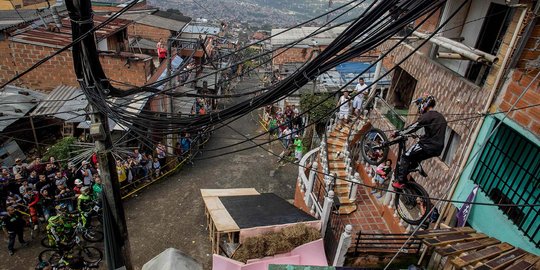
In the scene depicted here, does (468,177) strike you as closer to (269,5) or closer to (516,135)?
(516,135)

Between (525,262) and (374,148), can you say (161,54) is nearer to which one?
(374,148)

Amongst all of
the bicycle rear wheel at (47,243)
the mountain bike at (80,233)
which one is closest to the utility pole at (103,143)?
the mountain bike at (80,233)

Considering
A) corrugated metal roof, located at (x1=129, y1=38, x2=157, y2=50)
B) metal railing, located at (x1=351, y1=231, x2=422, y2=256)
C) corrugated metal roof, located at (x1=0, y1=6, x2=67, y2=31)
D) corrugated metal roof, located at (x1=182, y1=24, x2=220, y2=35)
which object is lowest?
metal railing, located at (x1=351, y1=231, x2=422, y2=256)

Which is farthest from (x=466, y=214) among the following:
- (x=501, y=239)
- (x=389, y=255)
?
(x=389, y=255)

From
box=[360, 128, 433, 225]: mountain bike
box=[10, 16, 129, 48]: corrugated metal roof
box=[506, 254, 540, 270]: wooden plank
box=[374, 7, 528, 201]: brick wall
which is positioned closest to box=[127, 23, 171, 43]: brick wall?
box=[10, 16, 129, 48]: corrugated metal roof

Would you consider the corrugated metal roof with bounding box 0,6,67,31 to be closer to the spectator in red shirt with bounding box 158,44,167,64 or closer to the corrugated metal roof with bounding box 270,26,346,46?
the spectator in red shirt with bounding box 158,44,167,64

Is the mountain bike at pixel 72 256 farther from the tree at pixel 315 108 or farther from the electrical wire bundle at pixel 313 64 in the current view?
the tree at pixel 315 108
